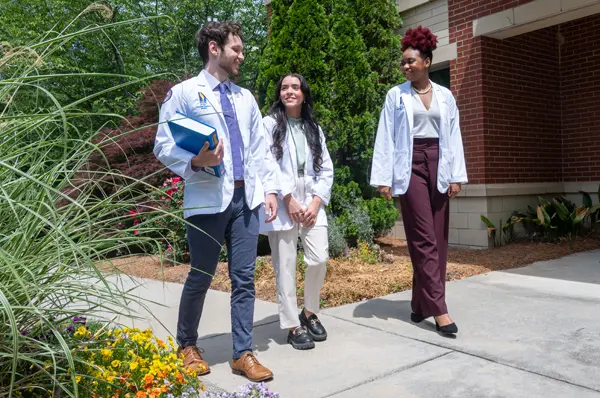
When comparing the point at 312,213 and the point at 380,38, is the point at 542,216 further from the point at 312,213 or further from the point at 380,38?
the point at 312,213

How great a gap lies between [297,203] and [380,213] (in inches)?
167

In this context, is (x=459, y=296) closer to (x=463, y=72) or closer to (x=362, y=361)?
(x=362, y=361)

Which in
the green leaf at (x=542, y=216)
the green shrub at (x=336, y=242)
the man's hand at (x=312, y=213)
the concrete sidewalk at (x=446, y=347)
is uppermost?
the man's hand at (x=312, y=213)

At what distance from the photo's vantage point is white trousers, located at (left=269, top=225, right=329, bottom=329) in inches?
152

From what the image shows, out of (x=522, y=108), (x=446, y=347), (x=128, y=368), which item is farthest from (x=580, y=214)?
(x=128, y=368)

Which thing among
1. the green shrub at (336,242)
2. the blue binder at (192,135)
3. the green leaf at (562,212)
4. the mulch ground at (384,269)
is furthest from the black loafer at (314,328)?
the green leaf at (562,212)

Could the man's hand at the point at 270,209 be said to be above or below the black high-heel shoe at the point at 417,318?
above

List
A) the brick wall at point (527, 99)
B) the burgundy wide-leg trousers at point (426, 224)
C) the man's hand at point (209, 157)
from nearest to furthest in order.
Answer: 1. the man's hand at point (209, 157)
2. the burgundy wide-leg trousers at point (426, 224)
3. the brick wall at point (527, 99)

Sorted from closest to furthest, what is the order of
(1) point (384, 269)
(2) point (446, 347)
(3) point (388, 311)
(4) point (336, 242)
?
(2) point (446, 347) → (3) point (388, 311) → (1) point (384, 269) → (4) point (336, 242)

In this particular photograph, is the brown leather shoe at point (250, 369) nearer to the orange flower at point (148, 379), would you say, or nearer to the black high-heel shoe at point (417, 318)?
the orange flower at point (148, 379)

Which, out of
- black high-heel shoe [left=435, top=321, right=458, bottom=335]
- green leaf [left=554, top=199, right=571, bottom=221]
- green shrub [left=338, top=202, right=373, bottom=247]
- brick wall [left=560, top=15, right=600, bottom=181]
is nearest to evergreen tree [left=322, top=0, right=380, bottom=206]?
green shrub [left=338, top=202, right=373, bottom=247]

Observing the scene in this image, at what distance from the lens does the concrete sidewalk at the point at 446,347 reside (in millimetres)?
3012

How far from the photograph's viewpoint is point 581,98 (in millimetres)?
8469

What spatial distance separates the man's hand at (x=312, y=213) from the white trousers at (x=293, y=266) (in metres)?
0.06
